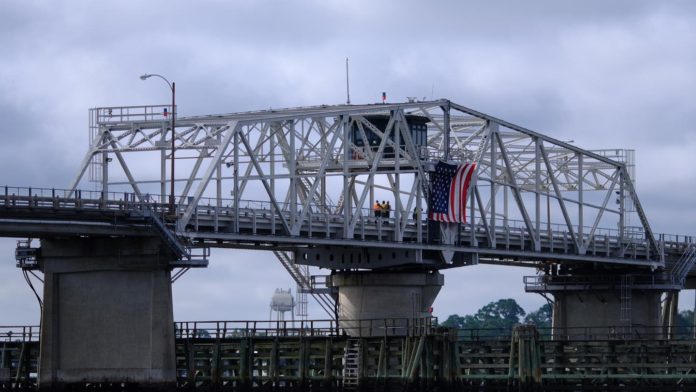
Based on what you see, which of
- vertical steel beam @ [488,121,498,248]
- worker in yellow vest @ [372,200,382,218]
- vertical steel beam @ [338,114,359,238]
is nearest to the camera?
vertical steel beam @ [338,114,359,238]

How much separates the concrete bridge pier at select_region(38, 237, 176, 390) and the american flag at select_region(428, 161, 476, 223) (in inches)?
1243

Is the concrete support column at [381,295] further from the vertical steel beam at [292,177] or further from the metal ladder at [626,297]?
the metal ladder at [626,297]

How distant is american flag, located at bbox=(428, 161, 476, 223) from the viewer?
128m

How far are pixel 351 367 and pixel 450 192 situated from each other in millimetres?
25503

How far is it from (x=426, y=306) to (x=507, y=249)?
11453mm

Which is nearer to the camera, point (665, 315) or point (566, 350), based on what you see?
point (566, 350)

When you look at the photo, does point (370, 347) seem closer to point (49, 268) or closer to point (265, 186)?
point (265, 186)

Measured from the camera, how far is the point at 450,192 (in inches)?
5098

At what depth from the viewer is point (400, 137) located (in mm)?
131375

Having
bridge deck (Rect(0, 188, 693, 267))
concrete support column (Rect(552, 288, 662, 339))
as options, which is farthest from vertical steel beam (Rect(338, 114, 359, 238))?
concrete support column (Rect(552, 288, 662, 339))

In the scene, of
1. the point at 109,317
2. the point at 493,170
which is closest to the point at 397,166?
the point at 493,170

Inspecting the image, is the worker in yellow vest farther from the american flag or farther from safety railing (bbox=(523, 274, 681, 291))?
safety railing (bbox=(523, 274, 681, 291))

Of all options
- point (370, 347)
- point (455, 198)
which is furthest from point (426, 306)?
point (370, 347)

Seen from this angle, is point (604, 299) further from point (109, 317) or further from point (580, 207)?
point (109, 317)
